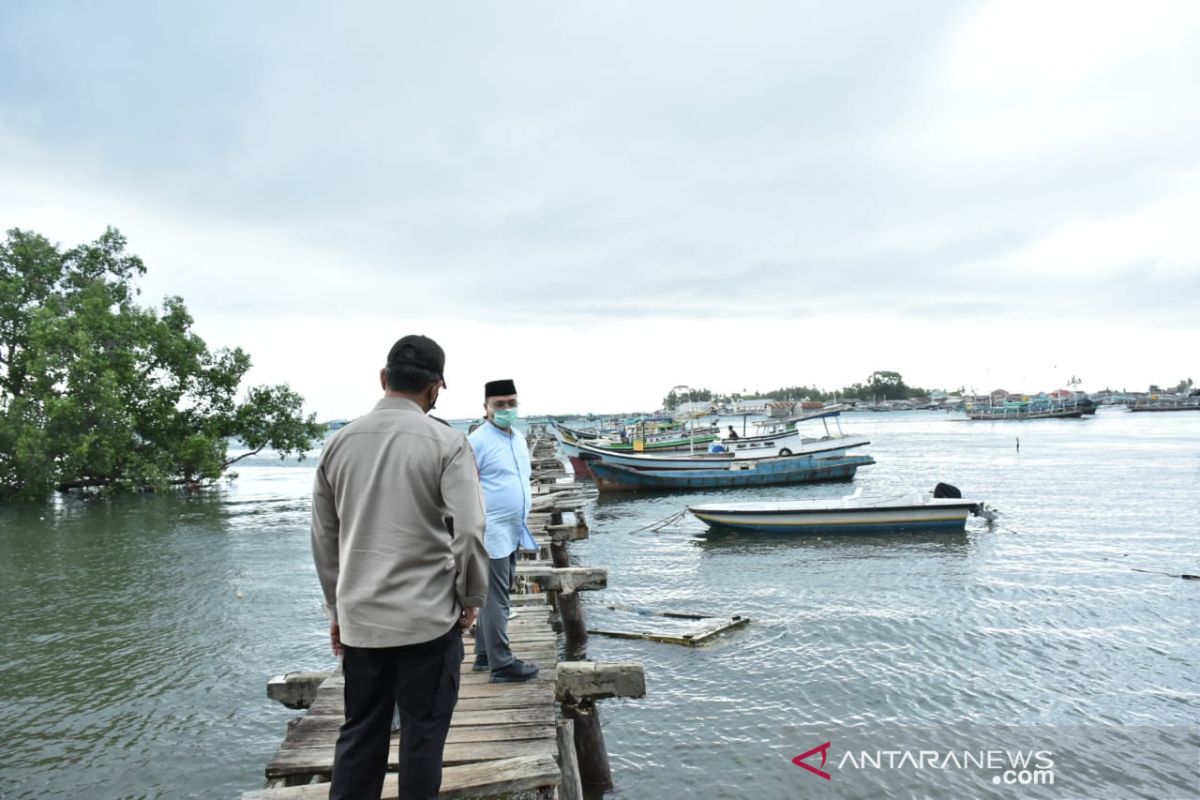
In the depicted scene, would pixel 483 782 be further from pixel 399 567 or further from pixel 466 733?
pixel 399 567

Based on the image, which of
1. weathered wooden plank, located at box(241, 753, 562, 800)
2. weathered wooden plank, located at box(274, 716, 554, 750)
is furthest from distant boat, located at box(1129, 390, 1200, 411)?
weathered wooden plank, located at box(241, 753, 562, 800)

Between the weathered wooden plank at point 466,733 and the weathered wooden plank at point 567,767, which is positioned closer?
the weathered wooden plank at point 466,733

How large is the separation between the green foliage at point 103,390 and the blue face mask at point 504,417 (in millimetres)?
30642

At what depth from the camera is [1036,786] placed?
23.8ft

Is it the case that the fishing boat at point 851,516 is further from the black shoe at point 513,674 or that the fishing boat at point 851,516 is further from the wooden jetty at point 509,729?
the black shoe at point 513,674

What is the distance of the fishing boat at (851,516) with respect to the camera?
2164 cm

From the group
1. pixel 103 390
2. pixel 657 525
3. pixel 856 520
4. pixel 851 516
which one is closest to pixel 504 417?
pixel 851 516

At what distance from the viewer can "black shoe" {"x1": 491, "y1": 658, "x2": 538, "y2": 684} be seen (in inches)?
200

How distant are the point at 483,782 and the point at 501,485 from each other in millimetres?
2019

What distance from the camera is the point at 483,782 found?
149 inches

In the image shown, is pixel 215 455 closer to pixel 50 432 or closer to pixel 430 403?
pixel 50 432

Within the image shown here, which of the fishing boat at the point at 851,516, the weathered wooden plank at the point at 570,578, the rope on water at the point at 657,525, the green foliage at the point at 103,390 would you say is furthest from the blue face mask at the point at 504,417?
the green foliage at the point at 103,390

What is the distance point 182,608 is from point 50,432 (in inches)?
838

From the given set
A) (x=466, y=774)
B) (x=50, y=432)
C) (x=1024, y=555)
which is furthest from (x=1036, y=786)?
Answer: (x=50, y=432)
